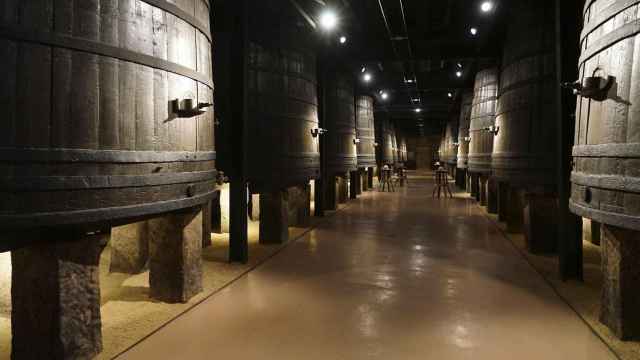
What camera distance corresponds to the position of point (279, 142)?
7.97m

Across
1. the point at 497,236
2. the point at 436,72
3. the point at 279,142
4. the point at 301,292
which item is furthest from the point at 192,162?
the point at 436,72

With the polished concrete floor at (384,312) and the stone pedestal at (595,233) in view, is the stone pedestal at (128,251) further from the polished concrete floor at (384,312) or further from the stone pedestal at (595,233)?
the stone pedestal at (595,233)

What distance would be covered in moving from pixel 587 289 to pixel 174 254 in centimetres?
517

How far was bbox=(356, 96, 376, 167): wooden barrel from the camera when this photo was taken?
17156 mm

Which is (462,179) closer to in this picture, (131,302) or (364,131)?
(364,131)

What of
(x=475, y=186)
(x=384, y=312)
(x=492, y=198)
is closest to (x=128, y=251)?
(x=384, y=312)

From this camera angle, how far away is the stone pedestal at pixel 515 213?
32.4 feet

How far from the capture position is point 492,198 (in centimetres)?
1296

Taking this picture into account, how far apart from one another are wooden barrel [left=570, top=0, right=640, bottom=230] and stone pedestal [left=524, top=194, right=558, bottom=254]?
3773 mm

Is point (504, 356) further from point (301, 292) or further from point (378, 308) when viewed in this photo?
point (301, 292)

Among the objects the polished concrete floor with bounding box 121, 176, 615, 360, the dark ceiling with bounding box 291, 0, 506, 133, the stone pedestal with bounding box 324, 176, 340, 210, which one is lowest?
the polished concrete floor with bounding box 121, 176, 615, 360

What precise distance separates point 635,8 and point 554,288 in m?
3.66

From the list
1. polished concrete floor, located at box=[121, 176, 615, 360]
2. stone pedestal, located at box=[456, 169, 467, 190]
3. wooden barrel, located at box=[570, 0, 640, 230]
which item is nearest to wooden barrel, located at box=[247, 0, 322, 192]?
polished concrete floor, located at box=[121, 176, 615, 360]

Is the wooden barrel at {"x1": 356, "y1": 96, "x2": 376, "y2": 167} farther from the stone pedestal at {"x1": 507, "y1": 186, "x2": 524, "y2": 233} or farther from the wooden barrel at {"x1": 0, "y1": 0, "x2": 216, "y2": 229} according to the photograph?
the wooden barrel at {"x1": 0, "y1": 0, "x2": 216, "y2": 229}
